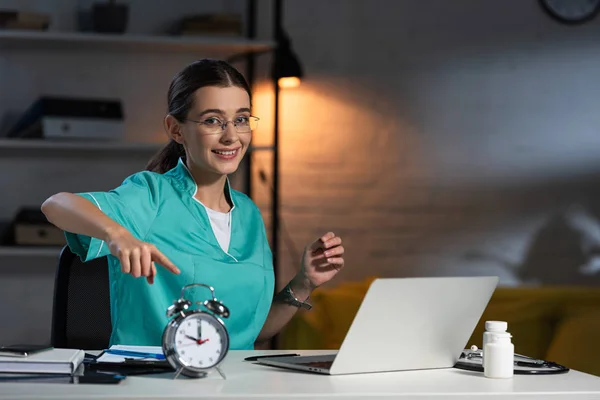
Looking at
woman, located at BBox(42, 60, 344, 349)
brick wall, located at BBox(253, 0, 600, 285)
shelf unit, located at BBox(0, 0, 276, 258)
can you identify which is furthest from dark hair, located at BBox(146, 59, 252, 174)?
brick wall, located at BBox(253, 0, 600, 285)

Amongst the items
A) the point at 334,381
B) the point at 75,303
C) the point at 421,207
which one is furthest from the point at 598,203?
the point at 334,381

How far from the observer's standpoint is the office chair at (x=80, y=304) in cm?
205

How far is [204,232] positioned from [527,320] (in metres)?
2.05

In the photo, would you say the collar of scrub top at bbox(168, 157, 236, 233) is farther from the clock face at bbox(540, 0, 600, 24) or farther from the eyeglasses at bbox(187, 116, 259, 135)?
the clock face at bbox(540, 0, 600, 24)

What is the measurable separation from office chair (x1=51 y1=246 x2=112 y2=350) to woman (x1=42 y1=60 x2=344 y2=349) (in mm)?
86

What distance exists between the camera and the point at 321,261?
1918mm

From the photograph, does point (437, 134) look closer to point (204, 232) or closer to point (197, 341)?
point (204, 232)

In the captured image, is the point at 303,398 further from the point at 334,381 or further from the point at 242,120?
→ the point at 242,120

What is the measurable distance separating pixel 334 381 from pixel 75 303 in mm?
895

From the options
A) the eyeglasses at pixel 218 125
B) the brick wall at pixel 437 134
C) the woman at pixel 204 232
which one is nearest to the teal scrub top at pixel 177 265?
the woman at pixel 204 232

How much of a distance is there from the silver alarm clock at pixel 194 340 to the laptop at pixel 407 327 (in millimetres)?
154

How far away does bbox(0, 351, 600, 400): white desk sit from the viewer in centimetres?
124

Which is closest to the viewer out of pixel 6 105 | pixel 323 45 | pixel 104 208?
pixel 104 208

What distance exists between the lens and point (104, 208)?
1.79 meters
